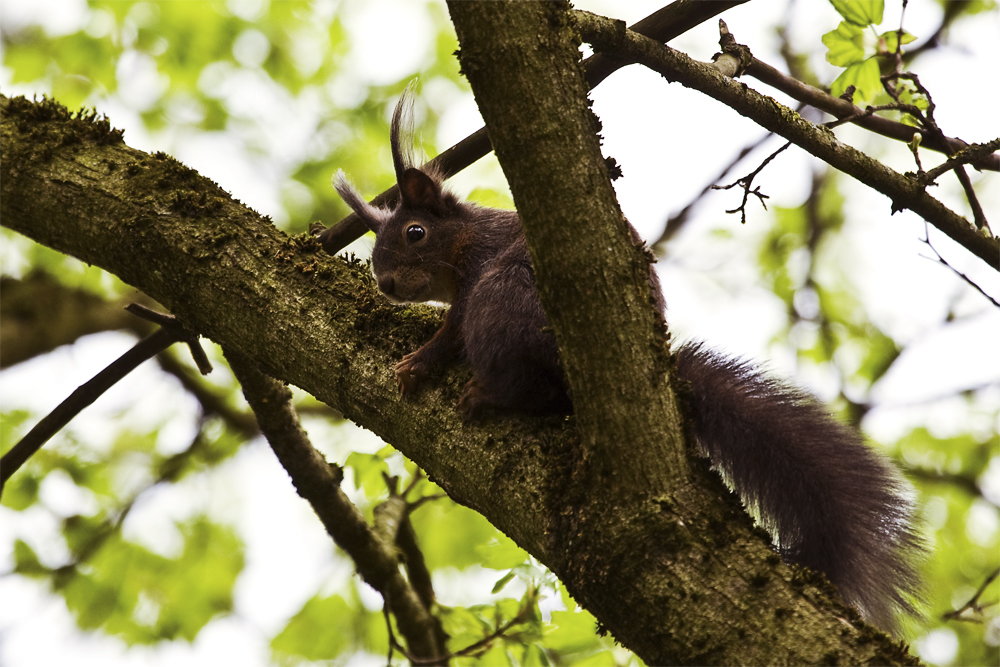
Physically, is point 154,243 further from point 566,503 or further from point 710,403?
point 710,403

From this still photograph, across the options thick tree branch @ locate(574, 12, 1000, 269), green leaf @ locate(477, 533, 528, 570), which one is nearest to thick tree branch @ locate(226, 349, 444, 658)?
green leaf @ locate(477, 533, 528, 570)

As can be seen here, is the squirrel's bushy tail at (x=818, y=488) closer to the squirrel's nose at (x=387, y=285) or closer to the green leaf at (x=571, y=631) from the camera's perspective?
the green leaf at (x=571, y=631)

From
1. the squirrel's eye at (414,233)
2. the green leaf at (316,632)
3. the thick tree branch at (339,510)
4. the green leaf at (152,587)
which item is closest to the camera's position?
the thick tree branch at (339,510)

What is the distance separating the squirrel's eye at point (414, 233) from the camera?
13.7 ft

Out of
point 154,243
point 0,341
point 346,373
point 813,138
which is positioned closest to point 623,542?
point 346,373

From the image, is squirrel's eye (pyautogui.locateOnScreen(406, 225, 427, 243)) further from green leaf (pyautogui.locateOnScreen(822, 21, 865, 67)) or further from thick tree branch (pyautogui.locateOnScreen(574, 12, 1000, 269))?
green leaf (pyautogui.locateOnScreen(822, 21, 865, 67))

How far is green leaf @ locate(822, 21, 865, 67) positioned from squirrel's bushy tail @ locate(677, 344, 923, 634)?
161 centimetres

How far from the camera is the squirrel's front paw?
2.70m

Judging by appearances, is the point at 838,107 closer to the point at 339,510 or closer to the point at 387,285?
the point at 387,285

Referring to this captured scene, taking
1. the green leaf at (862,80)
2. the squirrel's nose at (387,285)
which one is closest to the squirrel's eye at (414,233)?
the squirrel's nose at (387,285)

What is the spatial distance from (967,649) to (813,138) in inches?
264

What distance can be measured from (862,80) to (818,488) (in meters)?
1.88

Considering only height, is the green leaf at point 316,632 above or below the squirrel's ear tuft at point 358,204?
below

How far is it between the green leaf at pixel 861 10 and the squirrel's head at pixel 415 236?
6.65 ft
